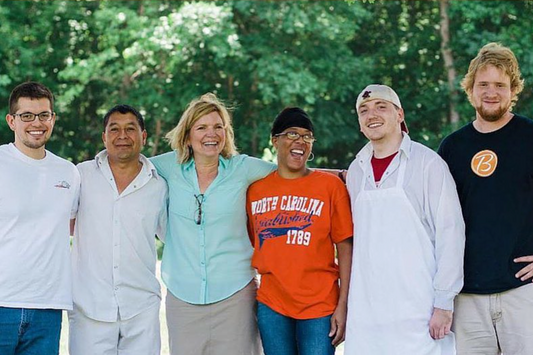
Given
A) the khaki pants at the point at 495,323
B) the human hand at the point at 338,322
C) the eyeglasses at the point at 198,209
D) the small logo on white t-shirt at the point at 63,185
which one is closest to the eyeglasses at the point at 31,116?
the small logo on white t-shirt at the point at 63,185

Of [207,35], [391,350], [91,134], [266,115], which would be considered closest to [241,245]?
[391,350]

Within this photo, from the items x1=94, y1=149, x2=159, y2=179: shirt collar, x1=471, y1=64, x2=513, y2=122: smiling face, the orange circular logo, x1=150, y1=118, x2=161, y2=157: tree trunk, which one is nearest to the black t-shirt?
the orange circular logo

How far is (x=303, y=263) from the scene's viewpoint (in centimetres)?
452

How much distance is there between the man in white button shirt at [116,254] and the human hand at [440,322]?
1.63m

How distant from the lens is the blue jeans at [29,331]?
4.37m

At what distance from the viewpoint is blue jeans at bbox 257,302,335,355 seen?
4520 mm

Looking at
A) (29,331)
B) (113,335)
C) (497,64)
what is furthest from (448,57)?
(29,331)

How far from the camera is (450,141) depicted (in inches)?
182

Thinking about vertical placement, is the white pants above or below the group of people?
below

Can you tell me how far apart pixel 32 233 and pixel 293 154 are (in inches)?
58.1

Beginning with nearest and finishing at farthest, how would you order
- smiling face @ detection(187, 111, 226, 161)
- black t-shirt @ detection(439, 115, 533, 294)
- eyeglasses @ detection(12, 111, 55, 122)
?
1. black t-shirt @ detection(439, 115, 533, 294)
2. eyeglasses @ detection(12, 111, 55, 122)
3. smiling face @ detection(187, 111, 226, 161)

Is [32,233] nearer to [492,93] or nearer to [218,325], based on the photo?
[218,325]

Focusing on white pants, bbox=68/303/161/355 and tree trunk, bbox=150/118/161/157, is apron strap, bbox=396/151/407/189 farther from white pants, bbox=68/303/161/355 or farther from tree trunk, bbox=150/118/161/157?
tree trunk, bbox=150/118/161/157

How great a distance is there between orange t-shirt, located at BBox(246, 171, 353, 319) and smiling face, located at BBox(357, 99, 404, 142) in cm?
38
